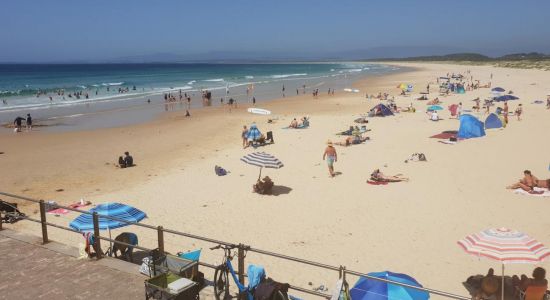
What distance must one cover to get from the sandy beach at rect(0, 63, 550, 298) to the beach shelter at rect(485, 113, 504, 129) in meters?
0.58

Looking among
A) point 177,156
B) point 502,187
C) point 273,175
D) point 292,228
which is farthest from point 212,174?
point 502,187

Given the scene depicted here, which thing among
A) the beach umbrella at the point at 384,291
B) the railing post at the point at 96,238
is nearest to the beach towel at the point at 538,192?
the beach umbrella at the point at 384,291

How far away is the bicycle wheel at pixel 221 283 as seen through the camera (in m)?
6.13

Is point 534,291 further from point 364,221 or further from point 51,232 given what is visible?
point 51,232

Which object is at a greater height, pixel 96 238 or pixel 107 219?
pixel 96 238

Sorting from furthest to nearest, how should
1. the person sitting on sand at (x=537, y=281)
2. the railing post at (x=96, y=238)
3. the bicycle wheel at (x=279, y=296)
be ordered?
1. the railing post at (x=96, y=238)
2. the person sitting on sand at (x=537, y=281)
3. the bicycle wheel at (x=279, y=296)

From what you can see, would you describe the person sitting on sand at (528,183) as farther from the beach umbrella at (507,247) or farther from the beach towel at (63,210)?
the beach towel at (63,210)

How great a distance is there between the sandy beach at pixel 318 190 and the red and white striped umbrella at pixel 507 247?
1682 mm

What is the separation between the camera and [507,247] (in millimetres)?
6199

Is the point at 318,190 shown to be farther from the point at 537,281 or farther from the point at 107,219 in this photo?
the point at 537,281

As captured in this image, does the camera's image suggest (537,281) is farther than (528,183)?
No

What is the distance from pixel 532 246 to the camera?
6168 millimetres

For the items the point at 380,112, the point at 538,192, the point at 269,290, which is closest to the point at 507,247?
the point at 269,290

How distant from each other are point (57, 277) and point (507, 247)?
662 centimetres
